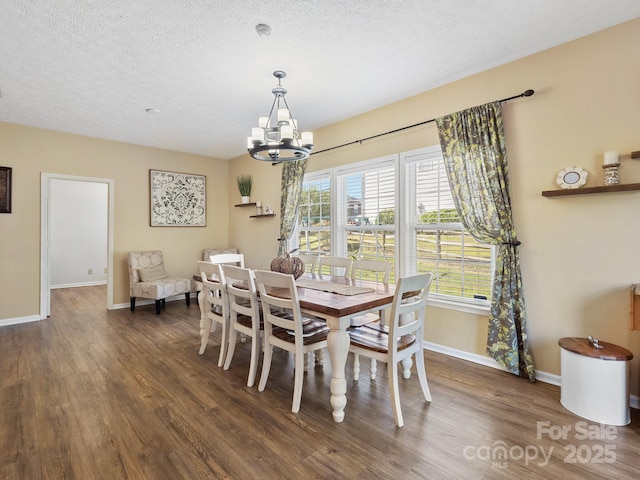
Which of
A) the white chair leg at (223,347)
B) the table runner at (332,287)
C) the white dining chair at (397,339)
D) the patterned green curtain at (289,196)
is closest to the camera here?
the white dining chair at (397,339)

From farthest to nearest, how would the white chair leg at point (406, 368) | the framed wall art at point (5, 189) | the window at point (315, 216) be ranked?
the window at point (315, 216) < the framed wall art at point (5, 189) < the white chair leg at point (406, 368)

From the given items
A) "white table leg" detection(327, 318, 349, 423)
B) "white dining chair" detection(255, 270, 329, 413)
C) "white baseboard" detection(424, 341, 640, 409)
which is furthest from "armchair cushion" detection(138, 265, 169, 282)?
"white baseboard" detection(424, 341, 640, 409)

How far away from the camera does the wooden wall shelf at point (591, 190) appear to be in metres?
2.14

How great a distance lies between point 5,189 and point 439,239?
5470 mm

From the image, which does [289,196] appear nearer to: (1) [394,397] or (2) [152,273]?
(2) [152,273]

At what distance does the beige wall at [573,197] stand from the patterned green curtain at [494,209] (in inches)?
4.3

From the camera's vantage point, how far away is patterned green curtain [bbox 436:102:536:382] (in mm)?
2648

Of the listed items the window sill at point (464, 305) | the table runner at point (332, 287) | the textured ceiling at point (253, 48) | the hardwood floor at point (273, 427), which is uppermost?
the textured ceiling at point (253, 48)

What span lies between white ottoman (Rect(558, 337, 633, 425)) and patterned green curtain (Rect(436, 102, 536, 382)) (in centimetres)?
46

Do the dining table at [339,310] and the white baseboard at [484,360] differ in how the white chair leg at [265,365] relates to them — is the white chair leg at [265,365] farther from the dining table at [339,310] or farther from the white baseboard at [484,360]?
the white baseboard at [484,360]

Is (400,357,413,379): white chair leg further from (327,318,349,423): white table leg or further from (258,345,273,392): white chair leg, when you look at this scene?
(258,345,273,392): white chair leg

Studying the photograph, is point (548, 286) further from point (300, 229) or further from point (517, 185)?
point (300, 229)

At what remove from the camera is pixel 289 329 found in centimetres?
231

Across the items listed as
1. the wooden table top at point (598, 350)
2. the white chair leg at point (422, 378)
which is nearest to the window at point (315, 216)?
the white chair leg at point (422, 378)
